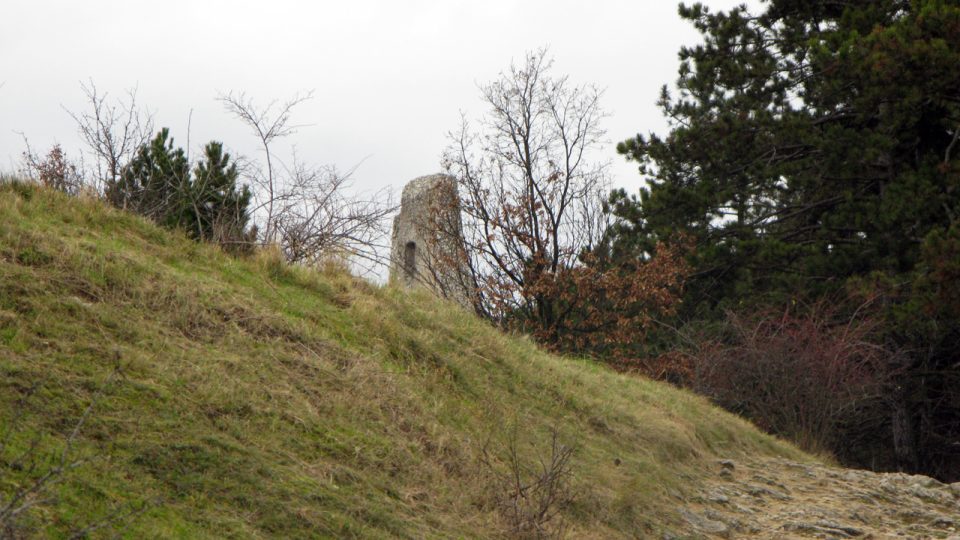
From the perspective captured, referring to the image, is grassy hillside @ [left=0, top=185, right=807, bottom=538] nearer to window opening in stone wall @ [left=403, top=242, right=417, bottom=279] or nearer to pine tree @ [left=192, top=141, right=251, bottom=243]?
pine tree @ [left=192, top=141, right=251, bottom=243]

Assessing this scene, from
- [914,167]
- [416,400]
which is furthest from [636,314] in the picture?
[416,400]

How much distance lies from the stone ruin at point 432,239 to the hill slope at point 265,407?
9.06 meters

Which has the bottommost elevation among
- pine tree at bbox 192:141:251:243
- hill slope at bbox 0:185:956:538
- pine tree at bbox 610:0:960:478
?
hill slope at bbox 0:185:956:538

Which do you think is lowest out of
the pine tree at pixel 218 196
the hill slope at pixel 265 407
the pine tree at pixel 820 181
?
the hill slope at pixel 265 407

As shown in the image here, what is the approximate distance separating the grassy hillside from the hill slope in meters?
0.02

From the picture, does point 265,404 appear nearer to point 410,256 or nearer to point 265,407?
point 265,407

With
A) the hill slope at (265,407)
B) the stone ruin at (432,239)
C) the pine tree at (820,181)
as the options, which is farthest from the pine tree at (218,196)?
the pine tree at (820,181)

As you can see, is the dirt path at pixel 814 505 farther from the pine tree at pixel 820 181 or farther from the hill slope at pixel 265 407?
the pine tree at pixel 820 181

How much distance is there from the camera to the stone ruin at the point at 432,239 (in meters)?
19.9

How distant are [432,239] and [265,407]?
13571mm

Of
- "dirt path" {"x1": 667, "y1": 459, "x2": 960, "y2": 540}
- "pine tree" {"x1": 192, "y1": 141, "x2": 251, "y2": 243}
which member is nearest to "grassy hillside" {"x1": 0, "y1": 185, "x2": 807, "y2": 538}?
"dirt path" {"x1": 667, "y1": 459, "x2": 960, "y2": 540}

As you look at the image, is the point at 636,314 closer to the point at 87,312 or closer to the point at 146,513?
the point at 87,312

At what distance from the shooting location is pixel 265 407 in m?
6.41

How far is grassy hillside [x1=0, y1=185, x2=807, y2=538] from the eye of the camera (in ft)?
17.0
